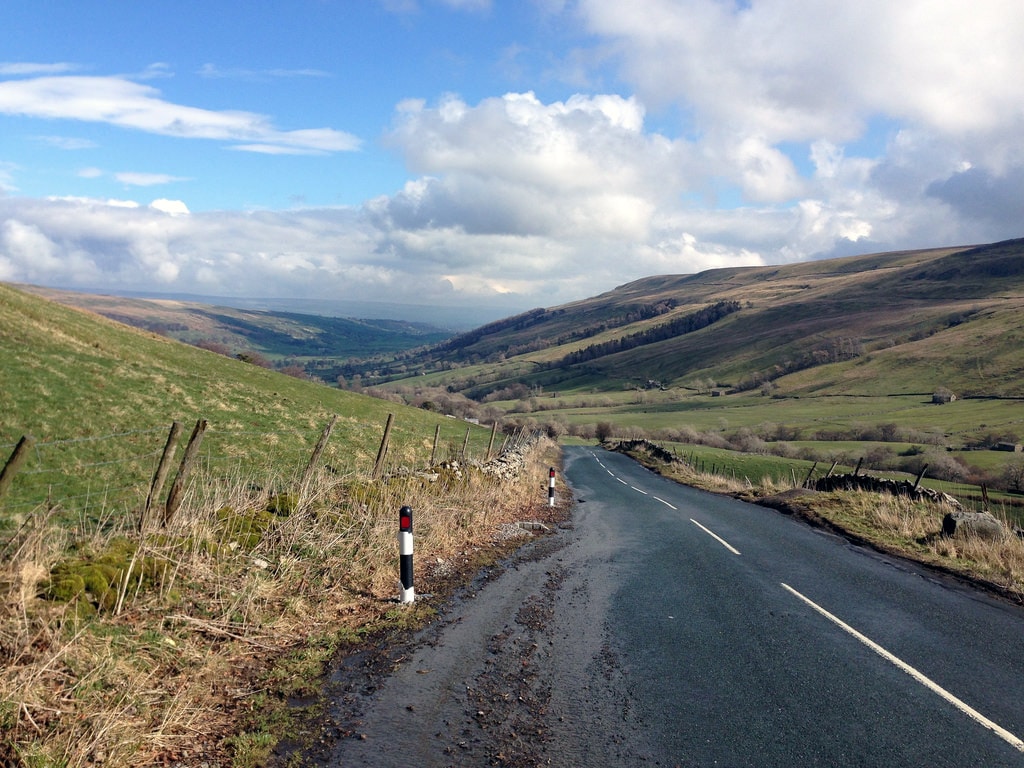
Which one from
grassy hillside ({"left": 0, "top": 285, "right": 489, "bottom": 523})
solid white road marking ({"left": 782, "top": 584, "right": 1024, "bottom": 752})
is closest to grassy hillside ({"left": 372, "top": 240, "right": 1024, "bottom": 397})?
grassy hillside ({"left": 0, "top": 285, "right": 489, "bottom": 523})

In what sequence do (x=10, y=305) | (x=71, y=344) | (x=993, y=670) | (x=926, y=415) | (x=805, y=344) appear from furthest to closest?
1. (x=805, y=344)
2. (x=926, y=415)
3. (x=10, y=305)
4. (x=71, y=344)
5. (x=993, y=670)

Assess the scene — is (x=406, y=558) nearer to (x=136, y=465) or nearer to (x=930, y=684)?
(x=930, y=684)

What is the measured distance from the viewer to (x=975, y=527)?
12.8 m

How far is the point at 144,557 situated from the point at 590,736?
4.92 metres

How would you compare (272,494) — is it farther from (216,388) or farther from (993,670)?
(216,388)

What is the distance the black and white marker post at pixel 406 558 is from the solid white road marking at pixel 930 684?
18.2ft

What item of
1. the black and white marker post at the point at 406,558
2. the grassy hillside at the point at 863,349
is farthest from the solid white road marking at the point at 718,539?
the grassy hillside at the point at 863,349

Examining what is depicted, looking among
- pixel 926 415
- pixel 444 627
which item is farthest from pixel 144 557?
pixel 926 415

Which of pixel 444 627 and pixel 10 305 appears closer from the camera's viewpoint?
pixel 444 627

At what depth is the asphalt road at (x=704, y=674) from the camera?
15.5 feet

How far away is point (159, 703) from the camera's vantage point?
190 inches

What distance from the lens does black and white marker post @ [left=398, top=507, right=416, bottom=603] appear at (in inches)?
313

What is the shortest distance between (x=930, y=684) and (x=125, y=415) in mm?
23819

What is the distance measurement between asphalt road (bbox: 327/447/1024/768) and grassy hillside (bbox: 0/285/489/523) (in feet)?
17.2
